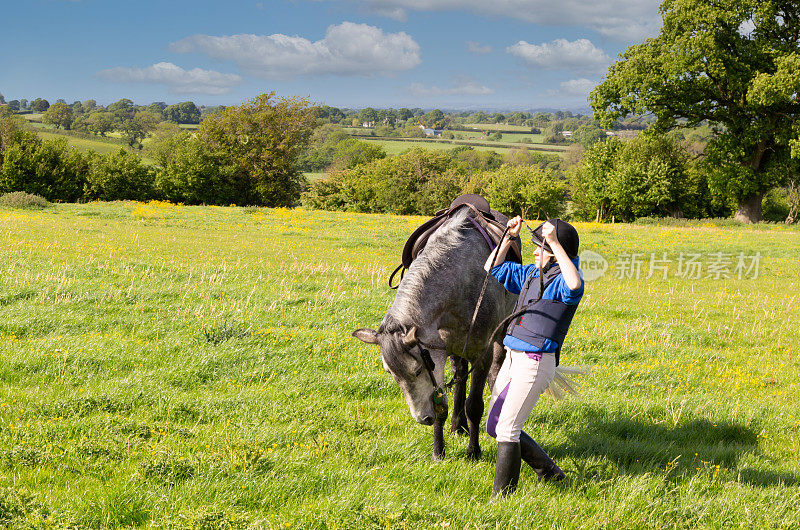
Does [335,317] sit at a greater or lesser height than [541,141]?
lesser

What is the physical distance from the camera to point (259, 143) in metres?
58.8

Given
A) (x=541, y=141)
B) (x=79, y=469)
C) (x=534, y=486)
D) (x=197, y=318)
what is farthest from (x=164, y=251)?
(x=541, y=141)

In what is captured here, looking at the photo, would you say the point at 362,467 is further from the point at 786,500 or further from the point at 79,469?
the point at 786,500

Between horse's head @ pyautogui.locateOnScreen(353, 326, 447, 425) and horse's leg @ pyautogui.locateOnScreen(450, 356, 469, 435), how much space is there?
1.03m

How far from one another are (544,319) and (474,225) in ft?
5.17

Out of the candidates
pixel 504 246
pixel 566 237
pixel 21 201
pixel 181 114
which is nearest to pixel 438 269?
pixel 504 246

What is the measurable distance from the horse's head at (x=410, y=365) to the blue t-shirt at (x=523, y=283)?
0.72 m

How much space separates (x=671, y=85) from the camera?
3697 cm

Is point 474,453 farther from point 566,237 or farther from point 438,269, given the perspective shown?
point 566,237

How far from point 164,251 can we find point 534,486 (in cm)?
1622

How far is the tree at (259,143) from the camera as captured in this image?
57.9 meters

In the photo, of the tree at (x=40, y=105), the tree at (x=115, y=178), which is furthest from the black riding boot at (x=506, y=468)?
the tree at (x=40, y=105)

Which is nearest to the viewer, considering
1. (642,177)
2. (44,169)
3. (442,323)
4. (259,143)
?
(442,323)

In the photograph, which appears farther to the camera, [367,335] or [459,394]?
[459,394]
